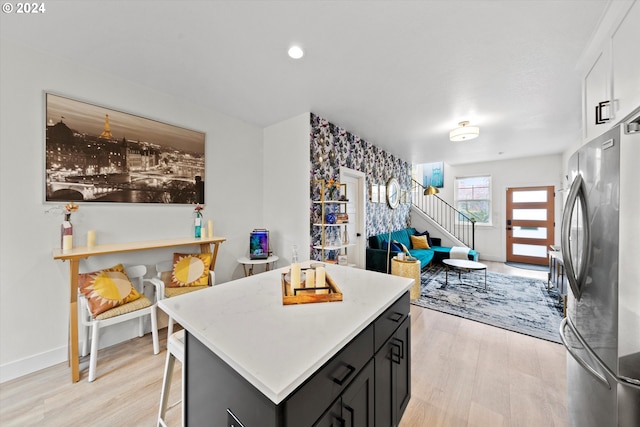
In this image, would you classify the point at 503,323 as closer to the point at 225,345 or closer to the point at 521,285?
the point at 521,285

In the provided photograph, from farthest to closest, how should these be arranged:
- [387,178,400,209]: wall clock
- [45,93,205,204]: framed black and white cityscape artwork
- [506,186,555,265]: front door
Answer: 1. [506,186,555,265]: front door
2. [387,178,400,209]: wall clock
3. [45,93,205,204]: framed black and white cityscape artwork

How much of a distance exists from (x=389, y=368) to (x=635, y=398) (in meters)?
0.92

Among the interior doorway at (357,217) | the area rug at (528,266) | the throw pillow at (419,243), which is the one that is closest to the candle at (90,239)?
the interior doorway at (357,217)

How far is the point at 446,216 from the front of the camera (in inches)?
278

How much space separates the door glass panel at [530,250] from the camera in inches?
223

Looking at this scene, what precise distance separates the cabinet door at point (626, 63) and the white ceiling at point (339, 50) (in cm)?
27

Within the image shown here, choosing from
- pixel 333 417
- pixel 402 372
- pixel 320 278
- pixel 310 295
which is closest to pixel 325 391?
pixel 333 417

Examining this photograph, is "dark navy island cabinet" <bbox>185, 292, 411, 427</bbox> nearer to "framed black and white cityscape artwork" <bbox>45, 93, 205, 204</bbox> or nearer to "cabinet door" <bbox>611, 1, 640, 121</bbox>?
"cabinet door" <bbox>611, 1, 640, 121</bbox>

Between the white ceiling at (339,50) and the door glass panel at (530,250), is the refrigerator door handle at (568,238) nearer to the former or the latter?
the white ceiling at (339,50)

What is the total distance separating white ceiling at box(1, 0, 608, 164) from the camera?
5.19 feet

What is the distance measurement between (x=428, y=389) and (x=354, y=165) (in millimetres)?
3254

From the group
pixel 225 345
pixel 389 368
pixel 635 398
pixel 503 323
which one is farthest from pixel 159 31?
pixel 503 323

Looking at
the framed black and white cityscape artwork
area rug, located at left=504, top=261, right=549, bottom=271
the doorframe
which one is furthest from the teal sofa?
the framed black and white cityscape artwork

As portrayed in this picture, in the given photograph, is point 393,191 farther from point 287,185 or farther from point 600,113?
point 600,113
